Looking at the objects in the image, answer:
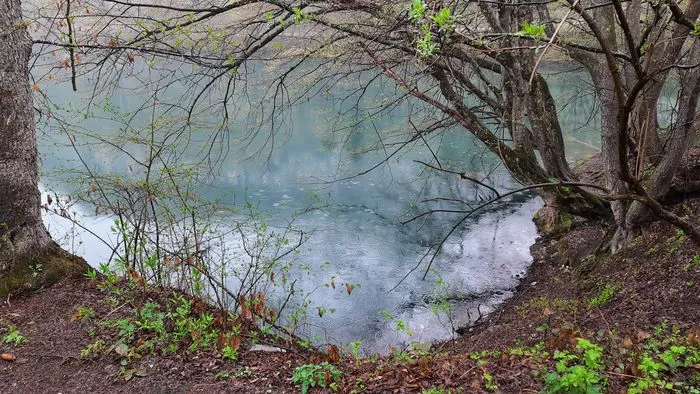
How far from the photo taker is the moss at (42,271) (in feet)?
13.7

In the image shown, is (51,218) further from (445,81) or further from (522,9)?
(522,9)

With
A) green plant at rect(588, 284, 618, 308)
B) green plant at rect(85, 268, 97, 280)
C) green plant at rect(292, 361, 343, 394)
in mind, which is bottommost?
green plant at rect(292, 361, 343, 394)

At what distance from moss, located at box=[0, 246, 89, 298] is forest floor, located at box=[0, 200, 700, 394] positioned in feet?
0.30

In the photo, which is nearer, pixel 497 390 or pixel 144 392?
pixel 497 390

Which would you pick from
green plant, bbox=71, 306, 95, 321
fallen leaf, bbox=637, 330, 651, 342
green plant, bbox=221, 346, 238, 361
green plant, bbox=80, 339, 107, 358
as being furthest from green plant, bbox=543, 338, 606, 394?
green plant, bbox=71, 306, 95, 321

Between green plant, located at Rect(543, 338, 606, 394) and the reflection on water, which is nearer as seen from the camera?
green plant, located at Rect(543, 338, 606, 394)

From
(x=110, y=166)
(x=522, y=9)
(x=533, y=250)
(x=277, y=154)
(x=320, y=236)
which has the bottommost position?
(x=533, y=250)

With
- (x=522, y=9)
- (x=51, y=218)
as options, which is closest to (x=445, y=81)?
(x=522, y=9)

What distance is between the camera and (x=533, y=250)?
983cm

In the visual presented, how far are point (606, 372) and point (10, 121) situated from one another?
4827 mm

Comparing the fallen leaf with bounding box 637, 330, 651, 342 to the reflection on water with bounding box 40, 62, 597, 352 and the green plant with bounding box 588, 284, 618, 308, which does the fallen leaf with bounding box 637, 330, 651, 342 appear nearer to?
the green plant with bounding box 588, 284, 618, 308

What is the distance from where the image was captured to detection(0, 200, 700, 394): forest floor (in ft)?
9.34

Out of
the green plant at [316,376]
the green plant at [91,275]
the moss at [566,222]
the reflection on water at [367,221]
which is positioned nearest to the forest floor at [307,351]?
the green plant at [316,376]

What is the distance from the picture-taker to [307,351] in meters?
4.10
